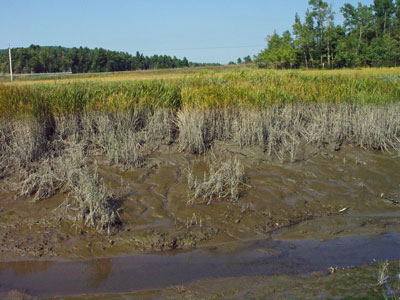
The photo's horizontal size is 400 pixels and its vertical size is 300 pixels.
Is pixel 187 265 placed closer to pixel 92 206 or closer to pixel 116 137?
pixel 92 206

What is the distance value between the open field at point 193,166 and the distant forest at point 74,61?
2640 inches

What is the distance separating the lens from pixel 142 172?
8.77 meters

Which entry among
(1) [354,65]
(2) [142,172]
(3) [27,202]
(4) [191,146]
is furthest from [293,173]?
(1) [354,65]

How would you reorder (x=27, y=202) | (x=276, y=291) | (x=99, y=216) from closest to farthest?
(x=276, y=291)
(x=99, y=216)
(x=27, y=202)

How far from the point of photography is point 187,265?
5.77 metres

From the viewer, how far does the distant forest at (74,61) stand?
238 feet

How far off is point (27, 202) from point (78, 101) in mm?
3950

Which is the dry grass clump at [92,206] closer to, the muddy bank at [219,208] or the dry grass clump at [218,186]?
the muddy bank at [219,208]

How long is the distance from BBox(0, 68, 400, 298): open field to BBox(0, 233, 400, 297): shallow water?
0.23m

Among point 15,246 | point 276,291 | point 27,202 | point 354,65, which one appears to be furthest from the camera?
point 354,65

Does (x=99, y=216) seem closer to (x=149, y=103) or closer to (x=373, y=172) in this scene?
(x=149, y=103)

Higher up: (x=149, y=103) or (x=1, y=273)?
(x=149, y=103)

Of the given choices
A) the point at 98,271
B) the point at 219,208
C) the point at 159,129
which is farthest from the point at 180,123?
the point at 98,271

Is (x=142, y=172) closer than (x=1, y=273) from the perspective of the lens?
No
